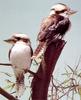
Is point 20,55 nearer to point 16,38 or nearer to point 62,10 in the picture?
point 16,38

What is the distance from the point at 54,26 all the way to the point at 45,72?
116mm

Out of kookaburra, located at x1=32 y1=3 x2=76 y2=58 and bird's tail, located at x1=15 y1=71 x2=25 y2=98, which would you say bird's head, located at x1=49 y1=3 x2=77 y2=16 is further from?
bird's tail, located at x1=15 y1=71 x2=25 y2=98

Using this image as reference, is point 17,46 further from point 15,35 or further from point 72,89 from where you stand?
point 72,89

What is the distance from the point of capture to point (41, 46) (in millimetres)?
576

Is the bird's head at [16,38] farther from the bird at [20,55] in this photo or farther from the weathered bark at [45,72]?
the weathered bark at [45,72]

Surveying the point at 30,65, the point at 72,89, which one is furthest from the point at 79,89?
the point at 30,65

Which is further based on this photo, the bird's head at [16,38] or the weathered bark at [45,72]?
the bird's head at [16,38]

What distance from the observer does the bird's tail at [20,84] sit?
0.59 meters

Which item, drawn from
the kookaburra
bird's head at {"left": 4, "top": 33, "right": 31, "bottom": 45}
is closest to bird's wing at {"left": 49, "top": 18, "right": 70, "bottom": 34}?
the kookaburra

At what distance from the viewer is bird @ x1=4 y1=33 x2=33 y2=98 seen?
64cm

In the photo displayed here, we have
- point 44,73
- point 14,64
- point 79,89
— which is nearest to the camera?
point 44,73

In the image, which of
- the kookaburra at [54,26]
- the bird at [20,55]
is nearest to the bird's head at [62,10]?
the kookaburra at [54,26]

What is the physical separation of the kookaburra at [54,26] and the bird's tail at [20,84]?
0.25 feet

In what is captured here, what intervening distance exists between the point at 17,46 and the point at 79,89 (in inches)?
8.5
